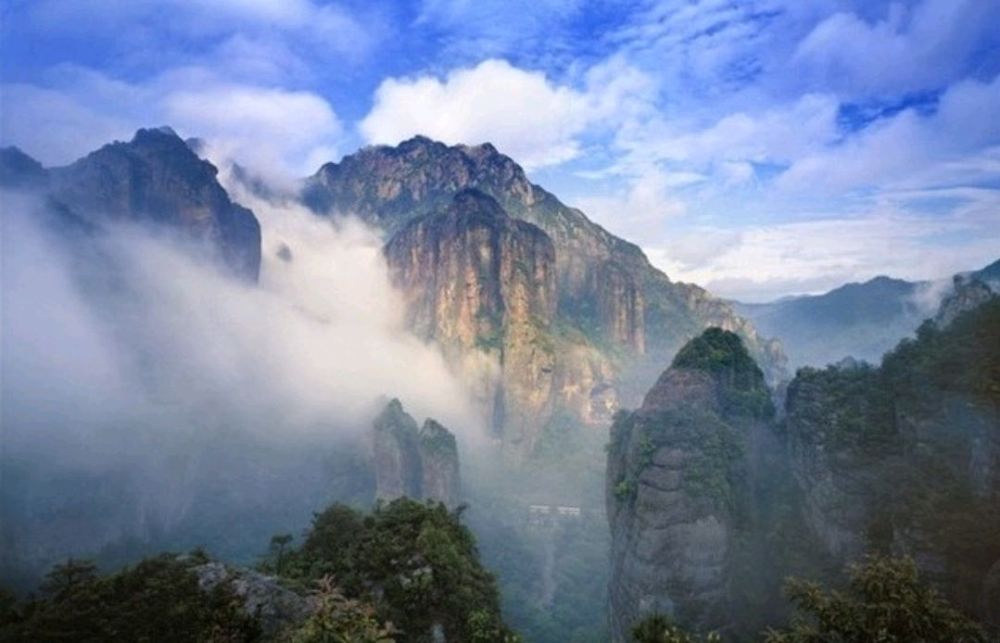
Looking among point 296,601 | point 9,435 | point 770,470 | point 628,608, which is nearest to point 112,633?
point 296,601

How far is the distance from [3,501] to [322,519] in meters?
95.7

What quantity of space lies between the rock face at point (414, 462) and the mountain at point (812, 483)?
63532 mm

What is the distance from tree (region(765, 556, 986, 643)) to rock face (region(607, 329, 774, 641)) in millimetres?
32625

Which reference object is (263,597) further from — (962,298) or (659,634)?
(962,298)

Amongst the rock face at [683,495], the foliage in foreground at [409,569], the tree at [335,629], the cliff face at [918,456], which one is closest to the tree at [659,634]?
the foliage in foreground at [409,569]

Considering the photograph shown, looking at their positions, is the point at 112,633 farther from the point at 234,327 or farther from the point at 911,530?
the point at 234,327

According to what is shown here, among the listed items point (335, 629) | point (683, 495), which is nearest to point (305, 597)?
point (335, 629)

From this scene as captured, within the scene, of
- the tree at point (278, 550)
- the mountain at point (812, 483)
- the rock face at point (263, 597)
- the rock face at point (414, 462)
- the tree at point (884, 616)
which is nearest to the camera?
the tree at point (884, 616)

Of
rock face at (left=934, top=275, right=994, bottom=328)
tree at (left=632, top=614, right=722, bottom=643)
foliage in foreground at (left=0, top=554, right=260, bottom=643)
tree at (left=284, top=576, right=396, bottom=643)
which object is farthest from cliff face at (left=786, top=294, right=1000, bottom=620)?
foliage in foreground at (left=0, top=554, right=260, bottom=643)

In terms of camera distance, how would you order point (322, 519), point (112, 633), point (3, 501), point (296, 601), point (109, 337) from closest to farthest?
point (112, 633) → point (296, 601) → point (322, 519) → point (3, 501) → point (109, 337)

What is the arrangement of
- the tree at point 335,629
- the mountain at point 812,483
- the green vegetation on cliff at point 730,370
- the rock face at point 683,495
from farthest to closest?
the green vegetation on cliff at point 730,370 < the rock face at point 683,495 < the mountain at point 812,483 < the tree at point 335,629

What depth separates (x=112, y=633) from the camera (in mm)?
21625

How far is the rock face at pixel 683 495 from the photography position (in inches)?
2119

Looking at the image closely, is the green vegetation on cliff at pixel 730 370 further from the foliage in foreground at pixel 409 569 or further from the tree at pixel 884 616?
the tree at pixel 884 616
